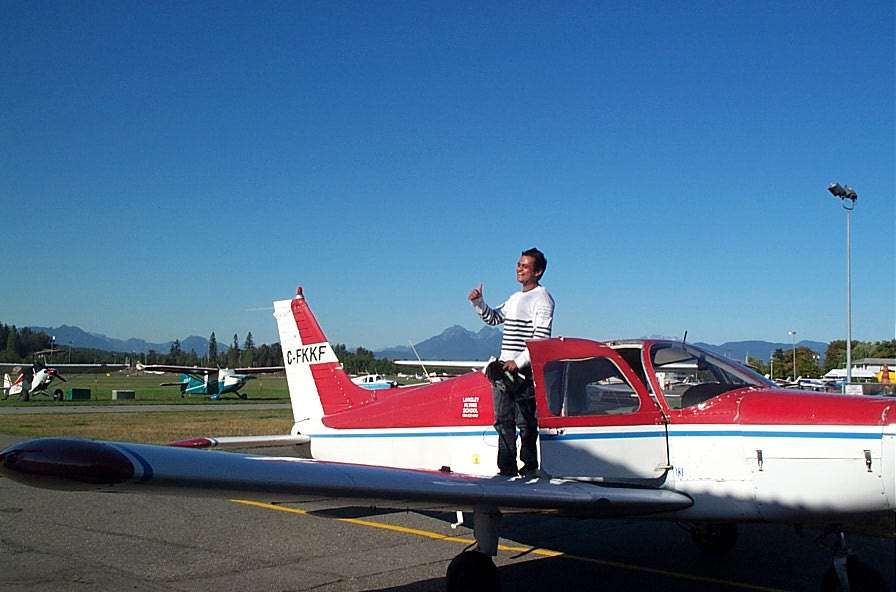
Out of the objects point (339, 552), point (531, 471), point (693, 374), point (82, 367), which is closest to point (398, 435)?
point (339, 552)

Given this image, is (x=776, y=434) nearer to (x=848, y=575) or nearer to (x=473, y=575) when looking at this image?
(x=848, y=575)

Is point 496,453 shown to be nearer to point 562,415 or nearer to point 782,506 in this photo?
point 562,415

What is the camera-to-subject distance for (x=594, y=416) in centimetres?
583

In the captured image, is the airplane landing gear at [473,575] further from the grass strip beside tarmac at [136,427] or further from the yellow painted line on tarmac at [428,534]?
the grass strip beside tarmac at [136,427]

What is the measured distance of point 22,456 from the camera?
3.26 metres

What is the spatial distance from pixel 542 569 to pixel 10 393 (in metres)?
48.2

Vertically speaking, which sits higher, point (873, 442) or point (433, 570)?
point (873, 442)

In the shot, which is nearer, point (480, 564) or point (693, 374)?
point (480, 564)

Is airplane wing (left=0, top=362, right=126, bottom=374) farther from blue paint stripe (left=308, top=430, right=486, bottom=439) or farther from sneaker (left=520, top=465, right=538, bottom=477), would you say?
sneaker (left=520, top=465, right=538, bottom=477)

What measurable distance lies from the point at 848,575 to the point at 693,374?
1.71 metres

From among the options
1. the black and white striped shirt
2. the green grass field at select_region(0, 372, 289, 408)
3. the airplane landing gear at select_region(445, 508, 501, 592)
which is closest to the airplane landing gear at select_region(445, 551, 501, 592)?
the airplane landing gear at select_region(445, 508, 501, 592)

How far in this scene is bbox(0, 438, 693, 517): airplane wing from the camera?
3.34m

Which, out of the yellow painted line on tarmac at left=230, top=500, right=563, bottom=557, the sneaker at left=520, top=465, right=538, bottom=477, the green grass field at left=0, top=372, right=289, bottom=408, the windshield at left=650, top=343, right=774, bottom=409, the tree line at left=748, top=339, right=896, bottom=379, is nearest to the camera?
the windshield at left=650, top=343, right=774, bottom=409

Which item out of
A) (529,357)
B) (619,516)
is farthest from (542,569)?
(529,357)
